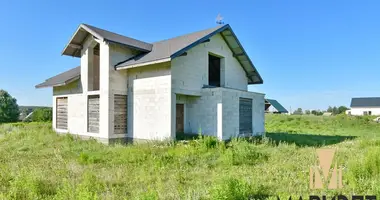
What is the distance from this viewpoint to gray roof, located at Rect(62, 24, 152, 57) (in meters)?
11.9

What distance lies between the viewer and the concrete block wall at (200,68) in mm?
11455

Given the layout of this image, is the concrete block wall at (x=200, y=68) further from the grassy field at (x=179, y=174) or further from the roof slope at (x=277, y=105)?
the roof slope at (x=277, y=105)

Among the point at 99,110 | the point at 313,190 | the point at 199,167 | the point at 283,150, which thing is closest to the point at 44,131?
the point at 99,110

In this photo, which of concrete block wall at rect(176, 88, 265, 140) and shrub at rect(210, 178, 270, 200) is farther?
concrete block wall at rect(176, 88, 265, 140)

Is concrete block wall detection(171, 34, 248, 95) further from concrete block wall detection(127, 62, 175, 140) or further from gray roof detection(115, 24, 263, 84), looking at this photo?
concrete block wall detection(127, 62, 175, 140)

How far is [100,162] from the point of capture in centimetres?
790

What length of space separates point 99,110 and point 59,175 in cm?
664

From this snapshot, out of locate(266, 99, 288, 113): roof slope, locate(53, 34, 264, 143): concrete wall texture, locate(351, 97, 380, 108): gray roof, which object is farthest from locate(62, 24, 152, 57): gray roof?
locate(351, 97, 380, 108): gray roof

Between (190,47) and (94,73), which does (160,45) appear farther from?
(94,73)

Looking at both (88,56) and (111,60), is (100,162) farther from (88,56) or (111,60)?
(88,56)

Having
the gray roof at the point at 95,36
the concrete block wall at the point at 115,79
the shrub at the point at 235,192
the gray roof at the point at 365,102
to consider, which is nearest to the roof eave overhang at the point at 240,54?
the gray roof at the point at 95,36

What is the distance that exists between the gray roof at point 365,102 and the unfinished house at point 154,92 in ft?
202

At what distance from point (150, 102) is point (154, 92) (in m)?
0.55

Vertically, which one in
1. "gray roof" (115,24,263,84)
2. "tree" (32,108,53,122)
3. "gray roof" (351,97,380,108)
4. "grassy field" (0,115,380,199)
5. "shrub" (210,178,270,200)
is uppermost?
"gray roof" (115,24,263,84)
